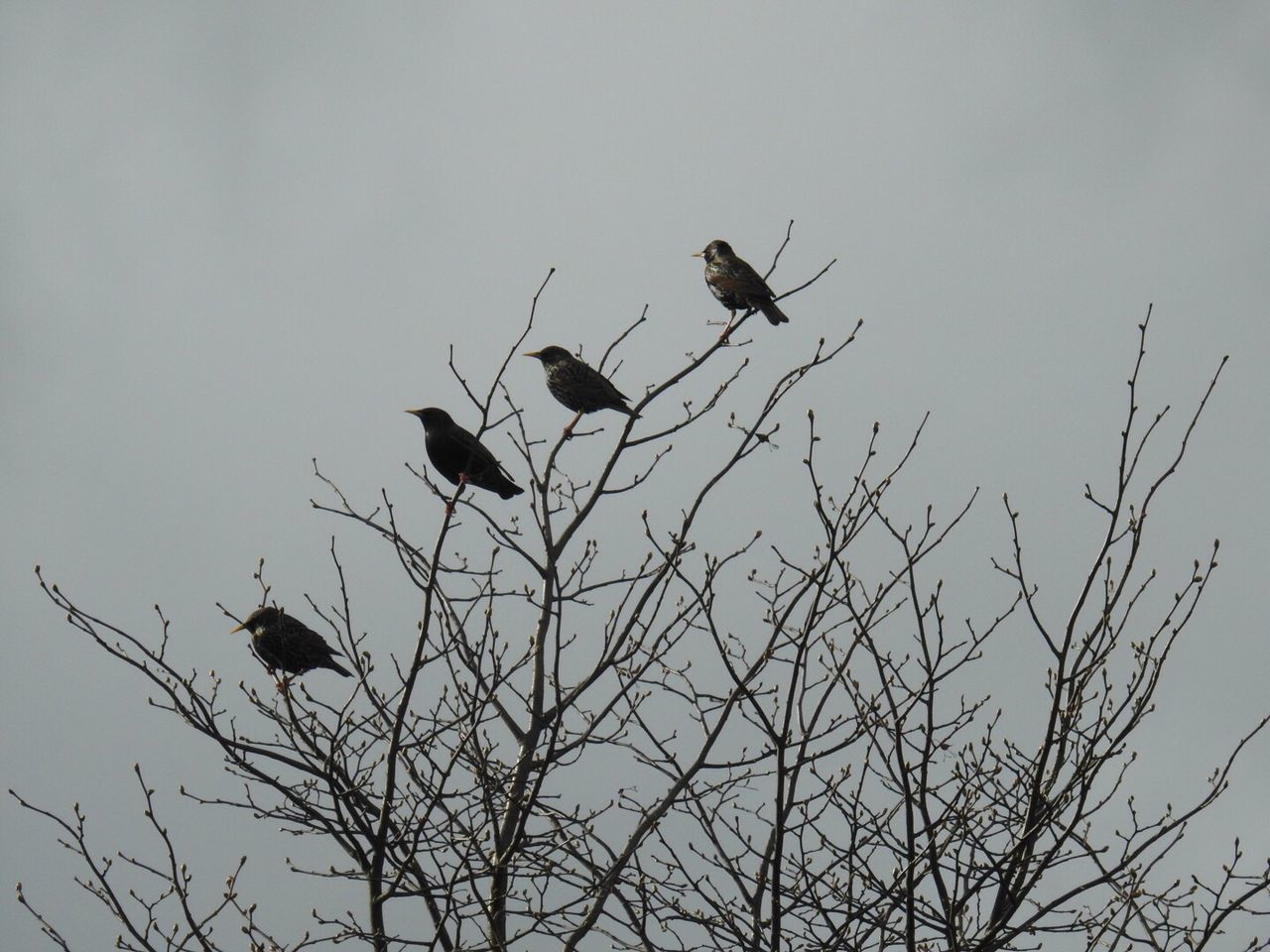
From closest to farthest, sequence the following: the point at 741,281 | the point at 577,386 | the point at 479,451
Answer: the point at 479,451 < the point at 577,386 < the point at 741,281

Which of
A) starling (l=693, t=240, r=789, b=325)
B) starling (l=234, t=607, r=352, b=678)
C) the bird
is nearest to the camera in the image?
starling (l=234, t=607, r=352, b=678)

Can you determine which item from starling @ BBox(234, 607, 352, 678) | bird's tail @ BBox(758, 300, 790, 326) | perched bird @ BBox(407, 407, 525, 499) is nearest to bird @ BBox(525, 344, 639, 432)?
perched bird @ BBox(407, 407, 525, 499)

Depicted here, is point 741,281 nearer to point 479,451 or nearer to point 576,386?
point 576,386

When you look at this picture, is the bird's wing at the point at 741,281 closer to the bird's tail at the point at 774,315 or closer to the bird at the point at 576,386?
the bird's tail at the point at 774,315

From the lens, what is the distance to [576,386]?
8555 millimetres

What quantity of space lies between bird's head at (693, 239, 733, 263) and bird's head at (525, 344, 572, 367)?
1835 millimetres

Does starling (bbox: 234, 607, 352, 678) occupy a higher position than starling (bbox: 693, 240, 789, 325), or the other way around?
starling (bbox: 693, 240, 789, 325)

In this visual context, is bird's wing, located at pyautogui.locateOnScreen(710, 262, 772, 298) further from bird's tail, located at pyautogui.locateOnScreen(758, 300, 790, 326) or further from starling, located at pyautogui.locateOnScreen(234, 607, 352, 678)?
starling, located at pyautogui.locateOnScreen(234, 607, 352, 678)

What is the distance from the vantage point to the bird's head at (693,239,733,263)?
1012 cm

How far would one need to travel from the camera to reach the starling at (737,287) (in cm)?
907

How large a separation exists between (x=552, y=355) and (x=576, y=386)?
52 centimetres

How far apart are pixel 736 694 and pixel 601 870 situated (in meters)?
1.08

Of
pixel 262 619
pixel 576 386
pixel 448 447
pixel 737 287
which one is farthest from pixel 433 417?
pixel 737 287

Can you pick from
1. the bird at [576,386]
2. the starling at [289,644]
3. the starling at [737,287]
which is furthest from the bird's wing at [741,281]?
the starling at [289,644]
